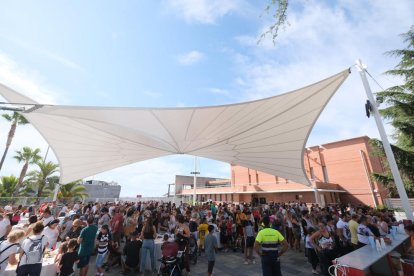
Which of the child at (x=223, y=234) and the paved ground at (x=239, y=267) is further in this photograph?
the child at (x=223, y=234)

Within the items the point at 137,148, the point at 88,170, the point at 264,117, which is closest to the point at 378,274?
the point at 264,117

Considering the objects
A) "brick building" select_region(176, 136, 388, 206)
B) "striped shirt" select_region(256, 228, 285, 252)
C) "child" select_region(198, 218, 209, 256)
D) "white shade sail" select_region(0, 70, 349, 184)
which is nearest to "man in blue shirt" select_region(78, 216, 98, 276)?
"white shade sail" select_region(0, 70, 349, 184)

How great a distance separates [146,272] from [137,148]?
20.4ft

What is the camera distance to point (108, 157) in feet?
35.7

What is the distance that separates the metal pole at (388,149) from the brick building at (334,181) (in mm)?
19159

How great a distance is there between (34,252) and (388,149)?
8237 mm

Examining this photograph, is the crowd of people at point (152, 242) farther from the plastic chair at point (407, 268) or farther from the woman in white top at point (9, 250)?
the plastic chair at point (407, 268)

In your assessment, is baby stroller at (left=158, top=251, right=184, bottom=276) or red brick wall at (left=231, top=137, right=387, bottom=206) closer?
baby stroller at (left=158, top=251, right=184, bottom=276)

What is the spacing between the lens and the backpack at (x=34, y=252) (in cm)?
327

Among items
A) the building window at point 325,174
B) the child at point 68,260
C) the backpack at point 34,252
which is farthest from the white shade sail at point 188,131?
the building window at point 325,174

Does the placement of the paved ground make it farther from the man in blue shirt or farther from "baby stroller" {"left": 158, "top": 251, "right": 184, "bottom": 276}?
"baby stroller" {"left": 158, "top": 251, "right": 184, "bottom": 276}

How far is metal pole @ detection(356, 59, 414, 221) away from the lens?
16.3ft

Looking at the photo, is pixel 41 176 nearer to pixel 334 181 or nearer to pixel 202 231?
pixel 202 231

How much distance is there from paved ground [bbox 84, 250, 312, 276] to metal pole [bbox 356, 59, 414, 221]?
2.94m
